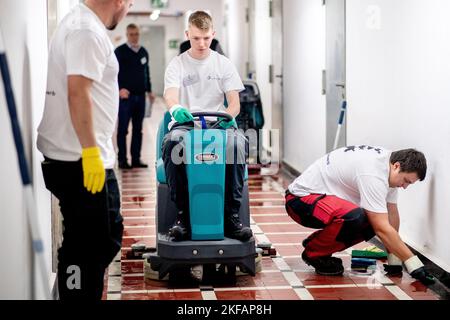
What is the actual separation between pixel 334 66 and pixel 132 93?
3028 millimetres

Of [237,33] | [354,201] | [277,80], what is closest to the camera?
[354,201]

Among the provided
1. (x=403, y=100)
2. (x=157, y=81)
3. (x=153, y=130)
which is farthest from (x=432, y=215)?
A: (x=157, y=81)

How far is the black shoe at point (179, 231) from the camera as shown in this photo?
4270 millimetres

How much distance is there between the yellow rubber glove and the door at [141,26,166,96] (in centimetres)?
2236

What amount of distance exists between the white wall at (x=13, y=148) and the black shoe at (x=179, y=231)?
3.18 ft

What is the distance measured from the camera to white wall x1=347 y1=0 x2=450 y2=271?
4.41 metres

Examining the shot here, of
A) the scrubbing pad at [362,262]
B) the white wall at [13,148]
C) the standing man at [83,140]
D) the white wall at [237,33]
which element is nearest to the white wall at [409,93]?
the scrubbing pad at [362,262]

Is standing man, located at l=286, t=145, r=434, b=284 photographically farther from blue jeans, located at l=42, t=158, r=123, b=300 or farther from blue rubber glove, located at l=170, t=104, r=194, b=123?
blue jeans, located at l=42, t=158, r=123, b=300

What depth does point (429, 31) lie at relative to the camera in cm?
456

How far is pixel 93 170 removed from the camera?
3029mm

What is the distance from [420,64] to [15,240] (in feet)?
8.94

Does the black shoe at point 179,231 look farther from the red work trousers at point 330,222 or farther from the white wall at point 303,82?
the white wall at point 303,82

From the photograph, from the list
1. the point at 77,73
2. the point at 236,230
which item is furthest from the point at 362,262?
the point at 77,73

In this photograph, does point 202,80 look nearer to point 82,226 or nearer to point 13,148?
point 82,226
